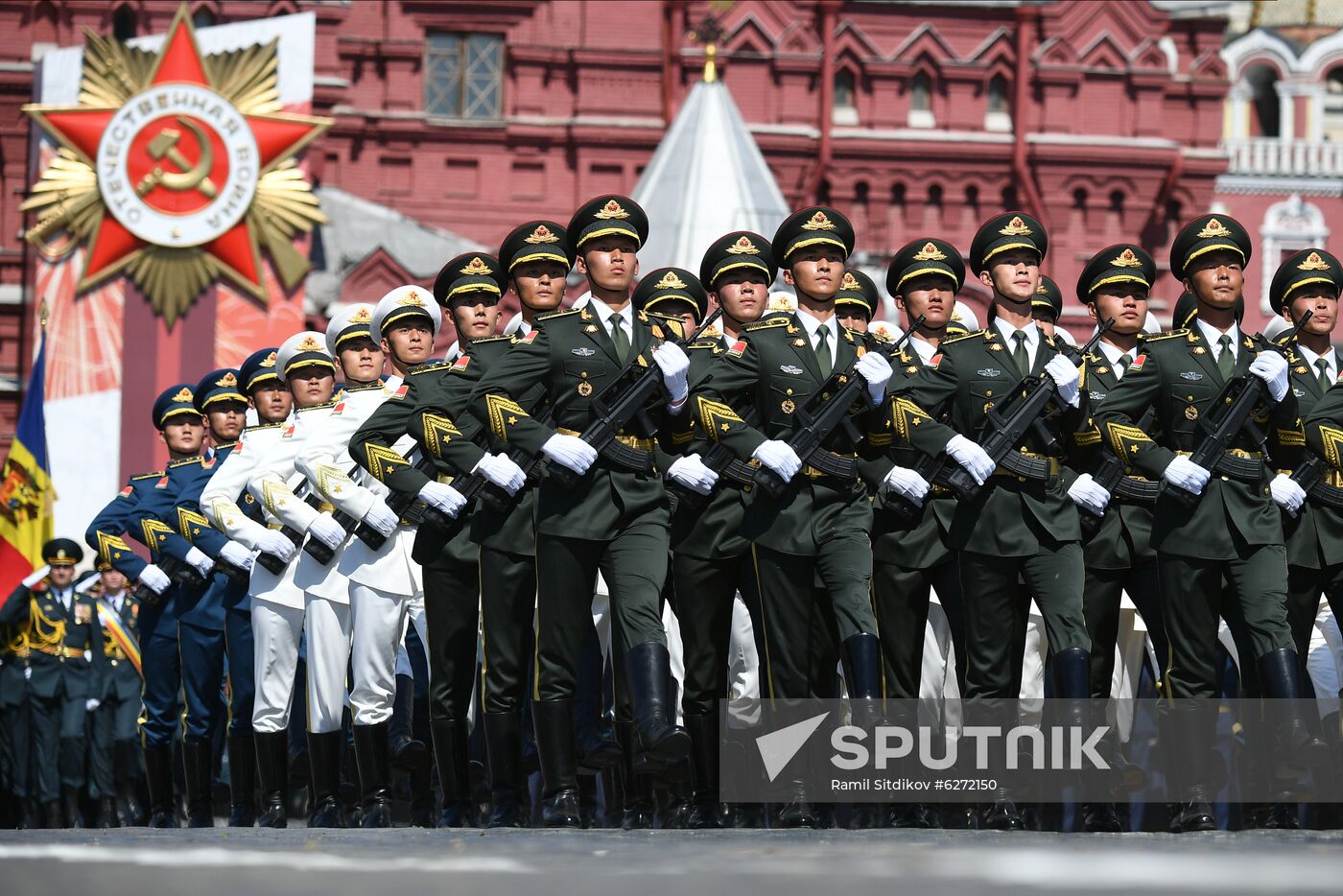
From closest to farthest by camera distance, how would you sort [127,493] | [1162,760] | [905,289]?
[1162,760] → [905,289] → [127,493]

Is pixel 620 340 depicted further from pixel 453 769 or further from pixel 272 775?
pixel 272 775

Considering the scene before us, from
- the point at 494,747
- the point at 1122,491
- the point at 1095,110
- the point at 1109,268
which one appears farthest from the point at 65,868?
the point at 1095,110

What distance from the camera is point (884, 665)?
701cm

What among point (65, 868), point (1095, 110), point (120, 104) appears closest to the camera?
point (65, 868)

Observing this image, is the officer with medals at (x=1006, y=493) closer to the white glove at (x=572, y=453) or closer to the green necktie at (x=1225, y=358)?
the green necktie at (x=1225, y=358)

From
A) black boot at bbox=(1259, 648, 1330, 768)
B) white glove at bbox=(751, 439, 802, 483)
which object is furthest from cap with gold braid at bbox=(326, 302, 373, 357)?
black boot at bbox=(1259, 648, 1330, 768)

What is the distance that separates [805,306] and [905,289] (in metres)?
0.87

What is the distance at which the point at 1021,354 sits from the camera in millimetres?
6941

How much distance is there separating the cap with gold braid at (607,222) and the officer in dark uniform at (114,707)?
6150 mm

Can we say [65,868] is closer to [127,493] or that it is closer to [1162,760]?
[1162,760]

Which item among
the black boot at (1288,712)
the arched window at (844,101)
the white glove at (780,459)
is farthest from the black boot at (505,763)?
the arched window at (844,101)

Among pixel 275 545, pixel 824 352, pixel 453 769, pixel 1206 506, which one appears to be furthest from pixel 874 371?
pixel 275 545

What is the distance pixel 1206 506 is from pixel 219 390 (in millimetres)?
4172

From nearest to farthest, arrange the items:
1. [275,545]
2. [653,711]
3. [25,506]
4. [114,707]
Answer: [653,711], [275,545], [114,707], [25,506]
